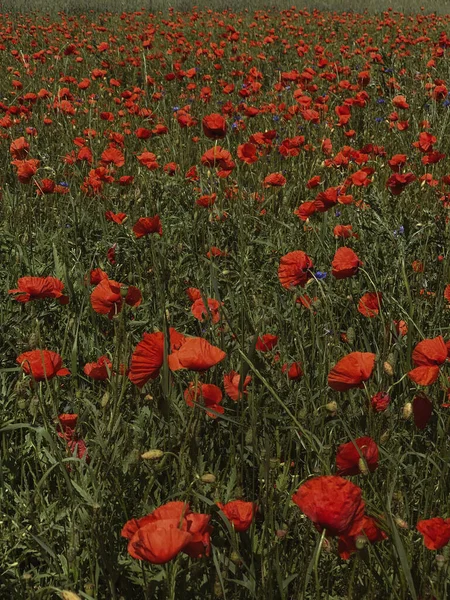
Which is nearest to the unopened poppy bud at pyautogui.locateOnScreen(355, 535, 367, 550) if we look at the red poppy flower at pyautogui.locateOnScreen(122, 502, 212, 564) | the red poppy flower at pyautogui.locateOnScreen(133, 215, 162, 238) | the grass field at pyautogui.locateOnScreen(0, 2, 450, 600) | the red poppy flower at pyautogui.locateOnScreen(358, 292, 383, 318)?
the grass field at pyautogui.locateOnScreen(0, 2, 450, 600)

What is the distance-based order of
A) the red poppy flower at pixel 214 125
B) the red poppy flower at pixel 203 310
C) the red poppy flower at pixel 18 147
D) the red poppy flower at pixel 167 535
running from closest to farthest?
the red poppy flower at pixel 167 535 < the red poppy flower at pixel 203 310 < the red poppy flower at pixel 214 125 < the red poppy flower at pixel 18 147

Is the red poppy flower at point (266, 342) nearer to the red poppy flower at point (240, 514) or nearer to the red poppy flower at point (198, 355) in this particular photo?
the red poppy flower at point (198, 355)

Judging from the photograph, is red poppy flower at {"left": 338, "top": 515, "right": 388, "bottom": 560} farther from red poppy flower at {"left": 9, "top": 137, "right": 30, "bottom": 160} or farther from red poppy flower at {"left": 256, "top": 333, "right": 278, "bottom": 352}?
red poppy flower at {"left": 9, "top": 137, "right": 30, "bottom": 160}

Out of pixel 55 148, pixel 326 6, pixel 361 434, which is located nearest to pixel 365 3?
pixel 326 6

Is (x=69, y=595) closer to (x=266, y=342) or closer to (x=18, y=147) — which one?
(x=266, y=342)

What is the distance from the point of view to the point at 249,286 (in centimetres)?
255

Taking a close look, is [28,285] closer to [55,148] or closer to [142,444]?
[142,444]

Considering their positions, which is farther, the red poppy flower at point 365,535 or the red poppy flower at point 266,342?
the red poppy flower at point 266,342

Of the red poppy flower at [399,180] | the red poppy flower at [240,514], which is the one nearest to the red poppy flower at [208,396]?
the red poppy flower at [240,514]

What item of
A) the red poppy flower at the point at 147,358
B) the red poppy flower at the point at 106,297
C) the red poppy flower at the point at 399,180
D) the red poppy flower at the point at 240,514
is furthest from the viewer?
the red poppy flower at the point at 399,180

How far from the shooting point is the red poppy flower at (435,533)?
3.46 ft

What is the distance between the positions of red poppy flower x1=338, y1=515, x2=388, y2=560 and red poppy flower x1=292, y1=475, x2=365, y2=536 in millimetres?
64

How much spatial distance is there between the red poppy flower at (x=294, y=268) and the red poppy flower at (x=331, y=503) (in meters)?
0.84

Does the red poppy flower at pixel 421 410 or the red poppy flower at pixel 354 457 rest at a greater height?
the red poppy flower at pixel 354 457
